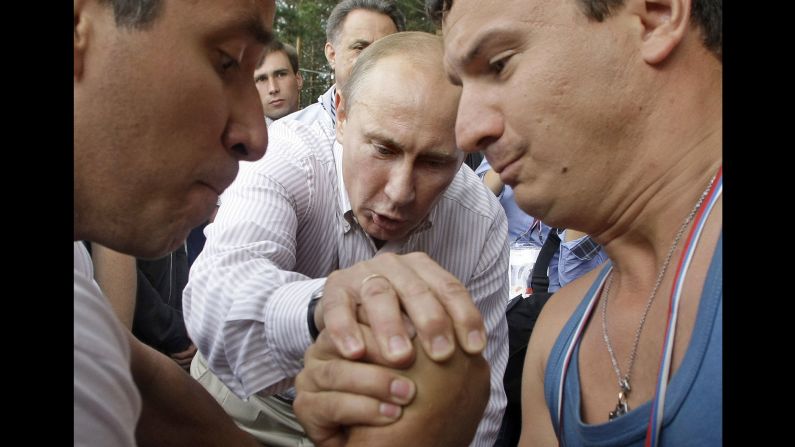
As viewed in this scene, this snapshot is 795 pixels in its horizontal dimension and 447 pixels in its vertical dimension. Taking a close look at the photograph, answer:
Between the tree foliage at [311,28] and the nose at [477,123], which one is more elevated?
the nose at [477,123]

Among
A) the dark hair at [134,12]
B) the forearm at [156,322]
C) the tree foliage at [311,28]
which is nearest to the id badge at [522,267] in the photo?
the forearm at [156,322]

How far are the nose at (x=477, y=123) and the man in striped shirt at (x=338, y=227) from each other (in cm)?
38

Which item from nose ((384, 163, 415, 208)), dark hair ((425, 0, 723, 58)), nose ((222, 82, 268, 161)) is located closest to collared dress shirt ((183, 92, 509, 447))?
nose ((384, 163, 415, 208))

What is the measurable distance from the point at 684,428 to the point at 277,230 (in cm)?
156

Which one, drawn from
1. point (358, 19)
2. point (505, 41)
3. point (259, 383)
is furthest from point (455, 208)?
point (358, 19)

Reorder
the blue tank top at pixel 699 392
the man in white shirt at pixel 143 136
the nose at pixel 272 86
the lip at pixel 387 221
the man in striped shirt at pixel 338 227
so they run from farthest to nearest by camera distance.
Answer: the nose at pixel 272 86
the lip at pixel 387 221
the man in striped shirt at pixel 338 227
the blue tank top at pixel 699 392
the man in white shirt at pixel 143 136

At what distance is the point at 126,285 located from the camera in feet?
10.1

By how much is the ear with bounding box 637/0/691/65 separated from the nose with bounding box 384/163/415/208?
114 cm

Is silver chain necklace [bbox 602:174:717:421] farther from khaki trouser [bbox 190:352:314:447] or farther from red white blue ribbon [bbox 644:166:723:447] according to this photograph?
khaki trouser [bbox 190:352:314:447]

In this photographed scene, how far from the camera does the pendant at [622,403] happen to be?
160 centimetres

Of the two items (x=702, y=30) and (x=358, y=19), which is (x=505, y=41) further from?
(x=358, y=19)

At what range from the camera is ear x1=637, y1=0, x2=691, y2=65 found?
5.04ft

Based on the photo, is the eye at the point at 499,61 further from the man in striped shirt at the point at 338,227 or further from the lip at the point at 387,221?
the lip at the point at 387,221

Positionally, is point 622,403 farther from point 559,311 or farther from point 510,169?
point 510,169
